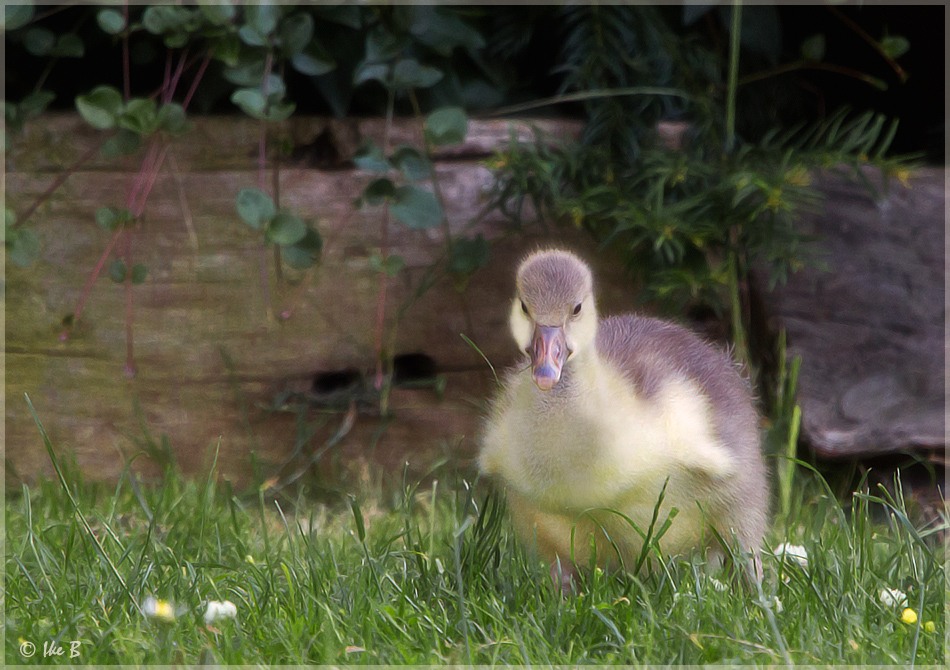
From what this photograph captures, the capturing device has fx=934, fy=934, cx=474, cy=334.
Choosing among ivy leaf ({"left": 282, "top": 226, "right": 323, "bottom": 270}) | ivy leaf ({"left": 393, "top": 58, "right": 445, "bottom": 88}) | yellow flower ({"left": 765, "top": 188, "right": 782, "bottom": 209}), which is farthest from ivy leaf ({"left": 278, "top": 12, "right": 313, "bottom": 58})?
yellow flower ({"left": 765, "top": 188, "right": 782, "bottom": 209})

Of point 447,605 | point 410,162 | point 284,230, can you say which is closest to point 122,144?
point 284,230

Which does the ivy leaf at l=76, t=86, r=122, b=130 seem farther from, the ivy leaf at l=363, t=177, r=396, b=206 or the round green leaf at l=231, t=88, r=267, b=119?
the ivy leaf at l=363, t=177, r=396, b=206

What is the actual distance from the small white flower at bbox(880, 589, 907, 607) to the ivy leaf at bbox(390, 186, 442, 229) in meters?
1.50

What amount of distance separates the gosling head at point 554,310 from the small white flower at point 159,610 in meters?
0.77

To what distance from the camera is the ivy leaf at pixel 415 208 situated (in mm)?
2672

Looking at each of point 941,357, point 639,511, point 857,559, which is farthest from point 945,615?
point 941,357

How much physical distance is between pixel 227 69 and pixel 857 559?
2069 millimetres

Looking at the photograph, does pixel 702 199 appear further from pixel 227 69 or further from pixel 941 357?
pixel 227 69

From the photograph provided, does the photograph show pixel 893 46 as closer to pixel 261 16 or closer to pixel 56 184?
pixel 261 16

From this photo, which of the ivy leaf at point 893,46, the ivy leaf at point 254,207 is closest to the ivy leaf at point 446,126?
the ivy leaf at point 254,207

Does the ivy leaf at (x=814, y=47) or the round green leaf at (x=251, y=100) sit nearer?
the round green leaf at (x=251, y=100)

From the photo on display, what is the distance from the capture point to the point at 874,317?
2.87m

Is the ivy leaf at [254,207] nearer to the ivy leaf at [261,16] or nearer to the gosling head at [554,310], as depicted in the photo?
the ivy leaf at [261,16]

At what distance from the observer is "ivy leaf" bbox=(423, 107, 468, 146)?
2.67 meters
